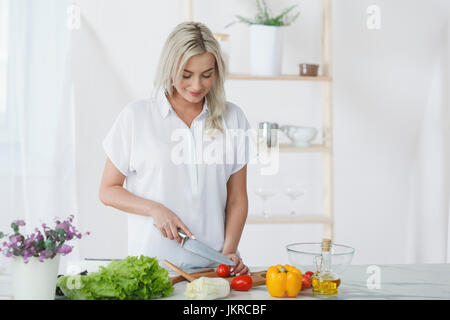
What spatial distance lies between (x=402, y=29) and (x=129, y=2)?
1.44 m

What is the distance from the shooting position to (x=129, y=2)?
2.67 metres

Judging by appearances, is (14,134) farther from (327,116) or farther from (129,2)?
(327,116)

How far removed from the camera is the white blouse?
160 cm

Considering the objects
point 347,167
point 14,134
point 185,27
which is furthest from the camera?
A: point 347,167

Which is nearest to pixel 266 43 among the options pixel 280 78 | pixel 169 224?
pixel 280 78

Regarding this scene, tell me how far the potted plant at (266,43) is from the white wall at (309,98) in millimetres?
216

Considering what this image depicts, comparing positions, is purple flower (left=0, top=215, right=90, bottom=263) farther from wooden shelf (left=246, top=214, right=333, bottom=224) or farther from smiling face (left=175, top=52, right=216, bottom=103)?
wooden shelf (left=246, top=214, right=333, bottom=224)

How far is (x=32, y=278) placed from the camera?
3.43 ft

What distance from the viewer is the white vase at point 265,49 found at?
2.45m

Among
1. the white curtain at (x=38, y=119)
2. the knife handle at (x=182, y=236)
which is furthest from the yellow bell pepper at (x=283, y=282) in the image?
the white curtain at (x=38, y=119)

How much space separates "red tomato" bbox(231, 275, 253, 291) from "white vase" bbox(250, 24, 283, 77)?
1425 millimetres

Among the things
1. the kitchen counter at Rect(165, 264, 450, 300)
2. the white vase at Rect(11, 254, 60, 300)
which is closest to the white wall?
the kitchen counter at Rect(165, 264, 450, 300)

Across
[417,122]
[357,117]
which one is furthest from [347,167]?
[417,122]

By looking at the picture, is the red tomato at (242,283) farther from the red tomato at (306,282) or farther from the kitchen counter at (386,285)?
the red tomato at (306,282)
